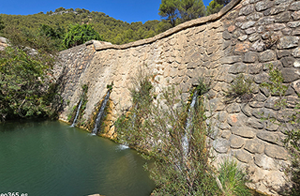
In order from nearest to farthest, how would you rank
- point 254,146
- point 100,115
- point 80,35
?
point 254,146
point 100,115
point 80,35

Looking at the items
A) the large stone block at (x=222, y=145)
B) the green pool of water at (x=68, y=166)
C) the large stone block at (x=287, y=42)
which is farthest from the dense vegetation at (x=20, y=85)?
the large stone block at (x=287, y=42)

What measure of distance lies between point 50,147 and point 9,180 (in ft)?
5.58

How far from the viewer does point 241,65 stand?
347 cm

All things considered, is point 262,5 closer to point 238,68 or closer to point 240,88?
point 238,68

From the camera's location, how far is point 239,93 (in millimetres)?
3318

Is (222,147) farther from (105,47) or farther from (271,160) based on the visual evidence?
(105,47)

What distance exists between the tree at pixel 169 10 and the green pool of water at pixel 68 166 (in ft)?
45.6

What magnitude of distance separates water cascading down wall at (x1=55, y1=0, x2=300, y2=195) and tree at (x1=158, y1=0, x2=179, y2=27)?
36.6 feet

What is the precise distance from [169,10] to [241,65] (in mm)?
14244

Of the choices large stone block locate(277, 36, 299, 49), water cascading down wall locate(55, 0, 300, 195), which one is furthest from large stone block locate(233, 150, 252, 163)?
large stone block locate(277, 36, 299, 49)

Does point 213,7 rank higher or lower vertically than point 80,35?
higher

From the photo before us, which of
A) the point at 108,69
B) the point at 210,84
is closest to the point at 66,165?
the point at 210,84

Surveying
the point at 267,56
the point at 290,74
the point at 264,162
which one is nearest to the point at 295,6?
the point at 267,56

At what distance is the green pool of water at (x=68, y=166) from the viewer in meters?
2.91
